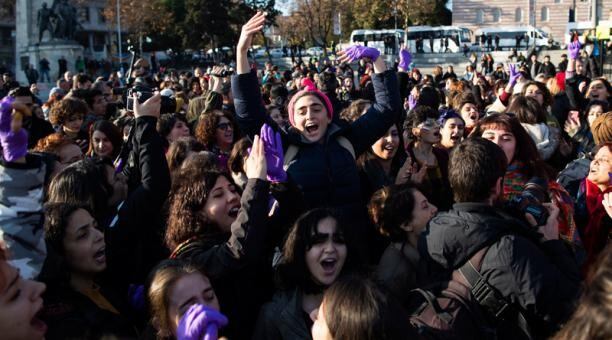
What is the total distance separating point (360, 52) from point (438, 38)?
55208mm

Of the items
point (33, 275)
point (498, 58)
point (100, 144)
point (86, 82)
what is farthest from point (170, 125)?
point (498, 58)

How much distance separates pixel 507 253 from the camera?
2.75 m

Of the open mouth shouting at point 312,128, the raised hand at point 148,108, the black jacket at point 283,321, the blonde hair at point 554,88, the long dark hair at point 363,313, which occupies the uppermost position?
the blonde hair at point 554,88

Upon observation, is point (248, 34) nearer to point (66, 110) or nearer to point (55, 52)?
point (66, 110)

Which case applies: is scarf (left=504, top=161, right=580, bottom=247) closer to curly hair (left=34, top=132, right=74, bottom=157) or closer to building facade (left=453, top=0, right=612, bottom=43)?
curly hair (left=34, top=132, right=74, bottom=157)

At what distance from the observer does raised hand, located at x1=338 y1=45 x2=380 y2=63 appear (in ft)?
16.0

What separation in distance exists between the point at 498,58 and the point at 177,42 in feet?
91.3

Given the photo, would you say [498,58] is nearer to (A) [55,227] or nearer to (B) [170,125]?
(B) [170,125]

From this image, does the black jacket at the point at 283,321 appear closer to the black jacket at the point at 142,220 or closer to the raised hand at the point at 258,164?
the raised hand at the point at 258,164

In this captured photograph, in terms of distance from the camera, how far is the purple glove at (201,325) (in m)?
2.34

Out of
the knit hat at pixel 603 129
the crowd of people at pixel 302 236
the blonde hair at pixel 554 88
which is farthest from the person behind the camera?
the blonde hair at pixel 554 88

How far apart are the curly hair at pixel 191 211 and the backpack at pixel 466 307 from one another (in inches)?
49.0

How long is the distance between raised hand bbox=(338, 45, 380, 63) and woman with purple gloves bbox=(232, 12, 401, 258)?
685 millimetres

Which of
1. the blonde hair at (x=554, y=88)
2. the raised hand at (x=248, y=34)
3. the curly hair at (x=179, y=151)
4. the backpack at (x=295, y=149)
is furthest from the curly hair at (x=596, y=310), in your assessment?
the blonde hair at (x=554, y=88)
